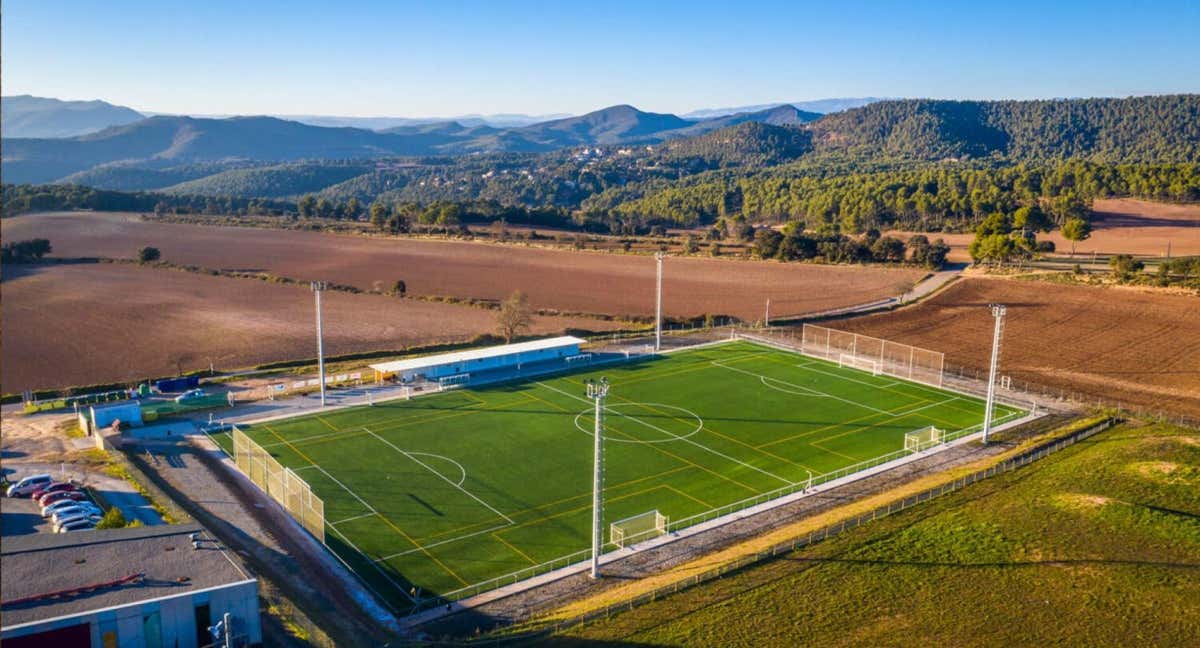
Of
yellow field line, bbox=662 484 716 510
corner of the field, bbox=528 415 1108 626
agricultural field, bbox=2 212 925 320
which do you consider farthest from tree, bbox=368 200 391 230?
corner of the field, bbox=528 415 1108 626

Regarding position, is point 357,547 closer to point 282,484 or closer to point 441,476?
point 282,484

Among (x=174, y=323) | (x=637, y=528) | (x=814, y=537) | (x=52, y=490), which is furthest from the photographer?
(x=174, y=323)

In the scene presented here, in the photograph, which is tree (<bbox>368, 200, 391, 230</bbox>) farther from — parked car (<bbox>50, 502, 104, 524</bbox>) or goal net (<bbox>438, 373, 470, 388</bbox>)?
parked car (<bbox>50, 502, 104, 524</bbox>)

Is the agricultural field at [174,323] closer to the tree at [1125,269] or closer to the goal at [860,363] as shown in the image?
the goal at [860,363]

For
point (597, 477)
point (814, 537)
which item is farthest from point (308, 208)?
point (814, 537)

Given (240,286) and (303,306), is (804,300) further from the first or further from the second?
(240,286)

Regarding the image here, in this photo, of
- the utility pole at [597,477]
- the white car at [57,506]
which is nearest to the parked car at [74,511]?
the white car at [57,506]
